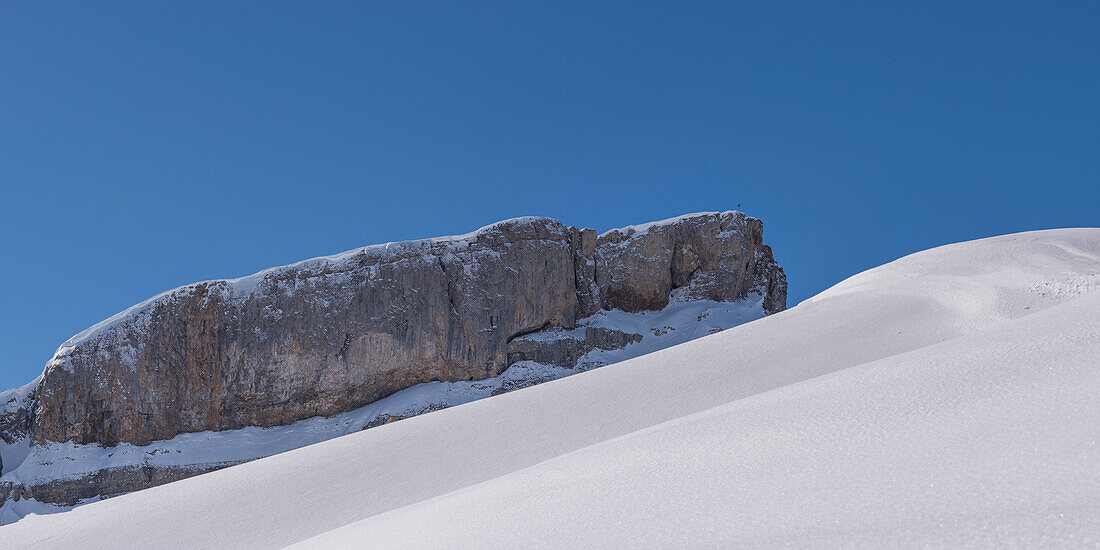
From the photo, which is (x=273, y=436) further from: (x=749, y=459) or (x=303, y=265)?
(x=749, y=459)

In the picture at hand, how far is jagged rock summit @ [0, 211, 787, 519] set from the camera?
37406 millimetres

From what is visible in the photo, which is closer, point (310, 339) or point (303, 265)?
point (310, 339)

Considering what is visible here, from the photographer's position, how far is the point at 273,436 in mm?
38312

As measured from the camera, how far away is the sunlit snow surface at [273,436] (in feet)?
119

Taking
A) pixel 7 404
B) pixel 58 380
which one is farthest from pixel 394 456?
pixel 7 404

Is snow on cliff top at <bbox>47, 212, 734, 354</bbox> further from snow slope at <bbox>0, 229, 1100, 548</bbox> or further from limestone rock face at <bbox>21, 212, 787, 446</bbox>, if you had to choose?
snow slope at <bbox>0, 229, 1100, 548</bbox>

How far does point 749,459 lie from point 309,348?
3794cm

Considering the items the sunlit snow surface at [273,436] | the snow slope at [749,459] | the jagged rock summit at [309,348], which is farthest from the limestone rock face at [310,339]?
the snow slope at [749,459]

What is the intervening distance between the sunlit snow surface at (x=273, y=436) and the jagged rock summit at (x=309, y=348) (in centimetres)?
11

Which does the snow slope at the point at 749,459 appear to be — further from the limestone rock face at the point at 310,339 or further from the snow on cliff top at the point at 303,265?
the snow on cliff top at the point at 303,265

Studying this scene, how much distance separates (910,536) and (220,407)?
135ft

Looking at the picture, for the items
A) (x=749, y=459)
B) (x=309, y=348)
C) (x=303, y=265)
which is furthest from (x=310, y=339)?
(x=749, y=459)

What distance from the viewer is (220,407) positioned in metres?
38.6

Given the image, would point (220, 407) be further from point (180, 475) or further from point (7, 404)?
point (7, 404)
